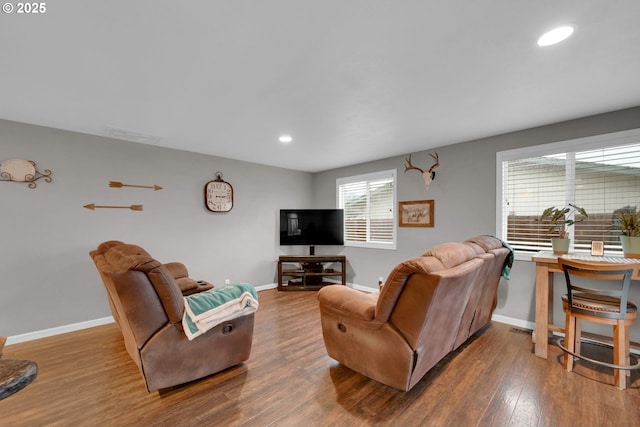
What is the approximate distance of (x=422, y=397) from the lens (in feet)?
6.66

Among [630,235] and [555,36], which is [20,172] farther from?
[630,235]

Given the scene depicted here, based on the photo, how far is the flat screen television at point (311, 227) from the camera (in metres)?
5.42

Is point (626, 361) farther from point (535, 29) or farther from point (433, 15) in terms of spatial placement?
point (433, 15)

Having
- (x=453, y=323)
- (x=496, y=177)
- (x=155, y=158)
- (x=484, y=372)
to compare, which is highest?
(x=155, y=158)

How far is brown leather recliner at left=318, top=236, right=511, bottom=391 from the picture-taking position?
1.79m

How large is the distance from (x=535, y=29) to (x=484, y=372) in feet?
8.60

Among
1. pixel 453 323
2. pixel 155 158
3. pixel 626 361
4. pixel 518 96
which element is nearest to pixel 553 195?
pixel 518 96

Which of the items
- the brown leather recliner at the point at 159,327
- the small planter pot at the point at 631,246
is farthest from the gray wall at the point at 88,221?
the small planter pot at the point at 631,246

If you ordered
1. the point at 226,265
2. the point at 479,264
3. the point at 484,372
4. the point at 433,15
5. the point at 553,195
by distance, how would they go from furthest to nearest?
the point at 226,265
the point at 553,195
the point at 484,372
the point at 479,264
the point at 433,15

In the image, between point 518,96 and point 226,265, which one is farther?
point 226,265

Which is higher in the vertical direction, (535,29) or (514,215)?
(535,29)

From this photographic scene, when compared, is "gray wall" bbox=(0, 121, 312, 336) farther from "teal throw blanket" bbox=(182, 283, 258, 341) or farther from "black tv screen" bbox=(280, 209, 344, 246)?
"teal throw blanket" bbox=(182, 283, 258, 341)

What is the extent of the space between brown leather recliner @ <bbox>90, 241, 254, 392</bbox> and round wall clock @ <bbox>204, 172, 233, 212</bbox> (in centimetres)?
224

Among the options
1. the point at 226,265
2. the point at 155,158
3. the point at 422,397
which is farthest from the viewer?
the point at 226,265
